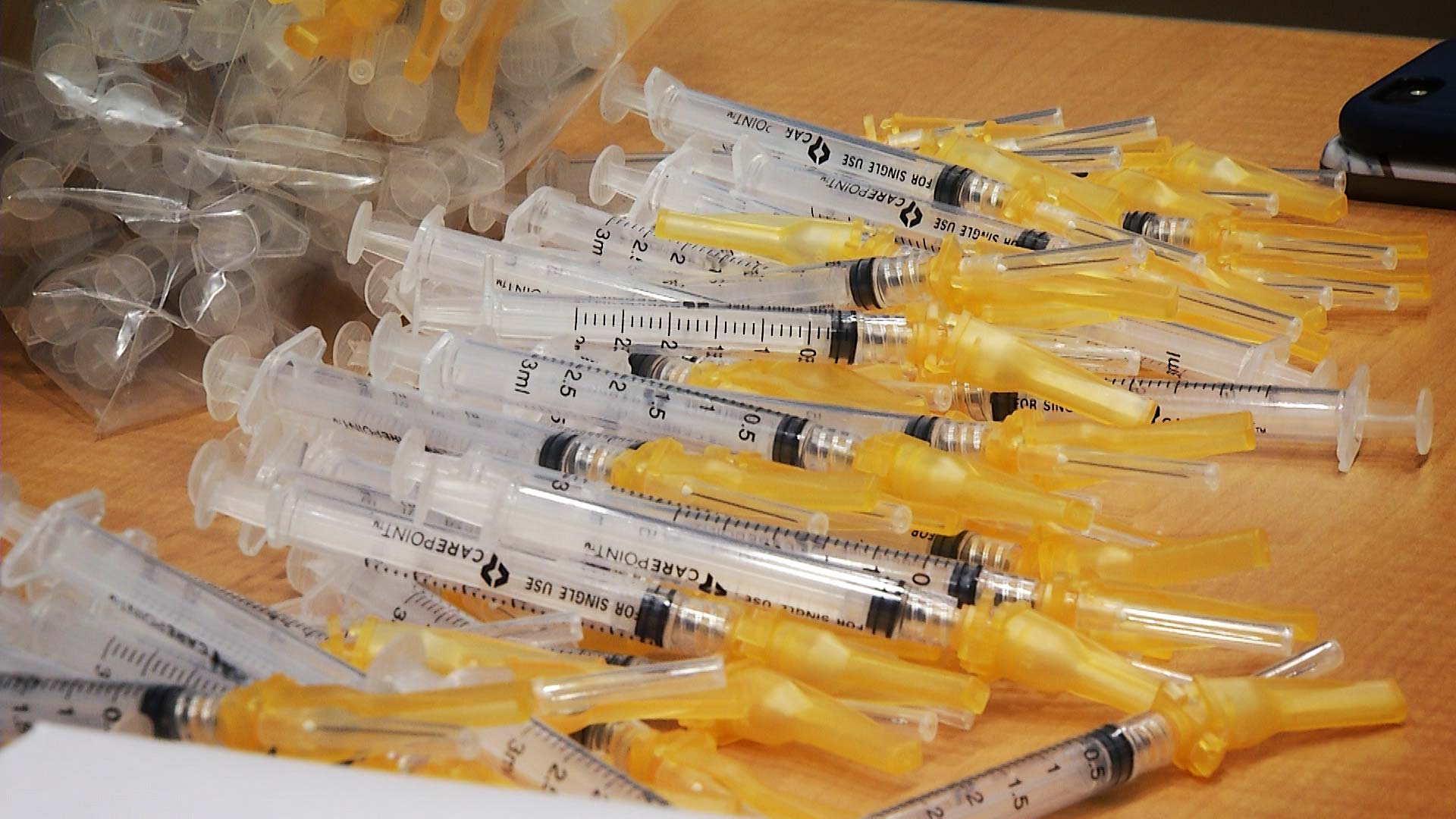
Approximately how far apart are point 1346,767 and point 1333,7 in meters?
2.23

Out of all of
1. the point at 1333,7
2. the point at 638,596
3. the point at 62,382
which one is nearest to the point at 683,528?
the point at 638,596

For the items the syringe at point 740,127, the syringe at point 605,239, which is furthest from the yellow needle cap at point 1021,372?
the syringe at point 740,127

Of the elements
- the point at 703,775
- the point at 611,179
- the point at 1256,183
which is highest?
the point at 1256,183

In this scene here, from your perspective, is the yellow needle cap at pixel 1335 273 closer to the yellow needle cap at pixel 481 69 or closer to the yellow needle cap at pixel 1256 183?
the yellow needle cap at pixel 1256 183

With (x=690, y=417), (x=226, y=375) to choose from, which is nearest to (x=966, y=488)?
(x=690, y=417)

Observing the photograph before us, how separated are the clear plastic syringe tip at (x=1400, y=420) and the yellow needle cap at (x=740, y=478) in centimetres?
44

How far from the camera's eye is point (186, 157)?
1203 millimetres

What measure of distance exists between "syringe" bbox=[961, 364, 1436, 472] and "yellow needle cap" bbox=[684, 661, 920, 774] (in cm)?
37

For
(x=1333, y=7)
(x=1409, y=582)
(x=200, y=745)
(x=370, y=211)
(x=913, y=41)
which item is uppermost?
(x=1333, y=7)

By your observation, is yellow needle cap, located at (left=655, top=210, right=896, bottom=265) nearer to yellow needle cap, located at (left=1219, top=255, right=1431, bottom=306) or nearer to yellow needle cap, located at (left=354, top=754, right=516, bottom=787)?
yellow needle cap, located at (left=1219, top=255, right=1431, bottom=306)

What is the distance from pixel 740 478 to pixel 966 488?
147mm

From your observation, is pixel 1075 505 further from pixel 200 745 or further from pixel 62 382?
pixel 62 382

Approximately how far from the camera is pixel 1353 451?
42.6 inches

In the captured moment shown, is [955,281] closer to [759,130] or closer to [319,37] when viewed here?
[759,130]
